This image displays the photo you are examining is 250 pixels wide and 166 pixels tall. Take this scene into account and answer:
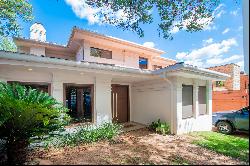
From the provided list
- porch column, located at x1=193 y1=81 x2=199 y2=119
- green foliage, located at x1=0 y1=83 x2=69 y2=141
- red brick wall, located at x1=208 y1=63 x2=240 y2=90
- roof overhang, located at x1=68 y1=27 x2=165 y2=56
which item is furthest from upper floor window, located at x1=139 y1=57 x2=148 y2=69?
green foliage, located at x1=0 y1=83 x2=69 y2=141

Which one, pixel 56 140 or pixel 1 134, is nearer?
pixel 1 134

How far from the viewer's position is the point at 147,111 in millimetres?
→ 11562

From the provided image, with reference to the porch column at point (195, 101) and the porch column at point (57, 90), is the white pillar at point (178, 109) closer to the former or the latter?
the porch column at point (195, 101)

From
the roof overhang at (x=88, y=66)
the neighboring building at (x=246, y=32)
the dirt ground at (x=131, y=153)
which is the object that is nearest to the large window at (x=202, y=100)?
the roof overhang at (x=88, y=66)

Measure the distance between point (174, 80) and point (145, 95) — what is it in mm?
2525

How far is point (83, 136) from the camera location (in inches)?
303

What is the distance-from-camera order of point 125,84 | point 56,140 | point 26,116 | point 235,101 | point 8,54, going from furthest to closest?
1. point 235,101
2. point 125,84
3. point 56,140
4. point 8,54
5. point 26,116

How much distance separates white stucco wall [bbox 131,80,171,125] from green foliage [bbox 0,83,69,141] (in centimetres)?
613

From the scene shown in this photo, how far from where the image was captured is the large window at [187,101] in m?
10.3

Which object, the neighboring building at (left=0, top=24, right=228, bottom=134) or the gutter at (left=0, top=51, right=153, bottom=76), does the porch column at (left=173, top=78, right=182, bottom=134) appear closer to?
the neighboring building at (left=0, top=24, right=228, bottom=134)

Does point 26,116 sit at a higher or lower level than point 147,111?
Result: higher

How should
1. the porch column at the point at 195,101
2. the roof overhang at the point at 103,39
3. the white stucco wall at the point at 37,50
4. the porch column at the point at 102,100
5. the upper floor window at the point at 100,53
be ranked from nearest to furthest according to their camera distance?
the porch column at the point at 102,100 → the porch column at the point at 195,101 → the roof overhang at the point at 103,39 → the upper floor window at the point at 100,53 → the white stucco wall at the point at 37,50

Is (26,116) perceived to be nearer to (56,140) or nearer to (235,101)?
(56,140)

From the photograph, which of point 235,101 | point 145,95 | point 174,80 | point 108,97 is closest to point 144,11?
point 174,80
